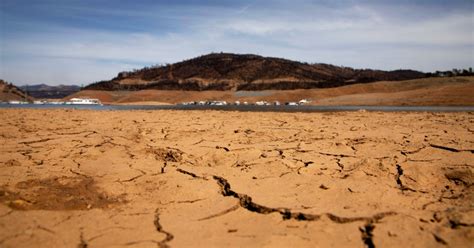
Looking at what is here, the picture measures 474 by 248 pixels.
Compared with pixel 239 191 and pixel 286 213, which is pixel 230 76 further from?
pixel 286 213

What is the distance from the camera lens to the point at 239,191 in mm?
3494

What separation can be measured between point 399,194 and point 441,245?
41.7 inches

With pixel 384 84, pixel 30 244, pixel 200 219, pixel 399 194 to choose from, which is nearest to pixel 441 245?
pixel 399 194

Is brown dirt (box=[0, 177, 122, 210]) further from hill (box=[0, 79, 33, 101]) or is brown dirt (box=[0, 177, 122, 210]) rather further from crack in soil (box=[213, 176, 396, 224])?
hill (box=[0, 79, 33, 101])

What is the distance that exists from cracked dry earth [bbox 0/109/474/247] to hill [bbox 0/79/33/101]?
7720cm

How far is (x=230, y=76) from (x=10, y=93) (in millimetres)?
46122

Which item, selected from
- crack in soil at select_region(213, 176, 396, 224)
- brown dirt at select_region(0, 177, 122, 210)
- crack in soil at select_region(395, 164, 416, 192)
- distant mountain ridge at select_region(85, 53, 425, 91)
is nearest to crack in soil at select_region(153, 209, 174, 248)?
brown dirt at select_region(0, 177, 122, 210)

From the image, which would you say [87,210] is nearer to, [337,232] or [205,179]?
[205,179]

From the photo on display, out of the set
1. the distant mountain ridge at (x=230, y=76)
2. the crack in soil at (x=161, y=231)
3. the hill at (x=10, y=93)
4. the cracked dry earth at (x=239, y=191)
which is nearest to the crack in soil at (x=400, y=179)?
the cracked dry earth at (x=239, y=191)

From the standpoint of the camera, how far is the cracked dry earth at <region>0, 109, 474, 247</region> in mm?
2539

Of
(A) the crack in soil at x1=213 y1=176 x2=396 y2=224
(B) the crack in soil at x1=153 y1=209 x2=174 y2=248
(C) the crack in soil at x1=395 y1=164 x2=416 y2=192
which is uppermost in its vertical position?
(C) the crack in soil at x1=395 y1=164 x2=416 y2=192

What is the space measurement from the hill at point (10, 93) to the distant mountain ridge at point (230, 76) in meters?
14.0

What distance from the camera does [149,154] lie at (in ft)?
16.6

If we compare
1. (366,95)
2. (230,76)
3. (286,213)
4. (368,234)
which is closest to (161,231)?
(286,213)
